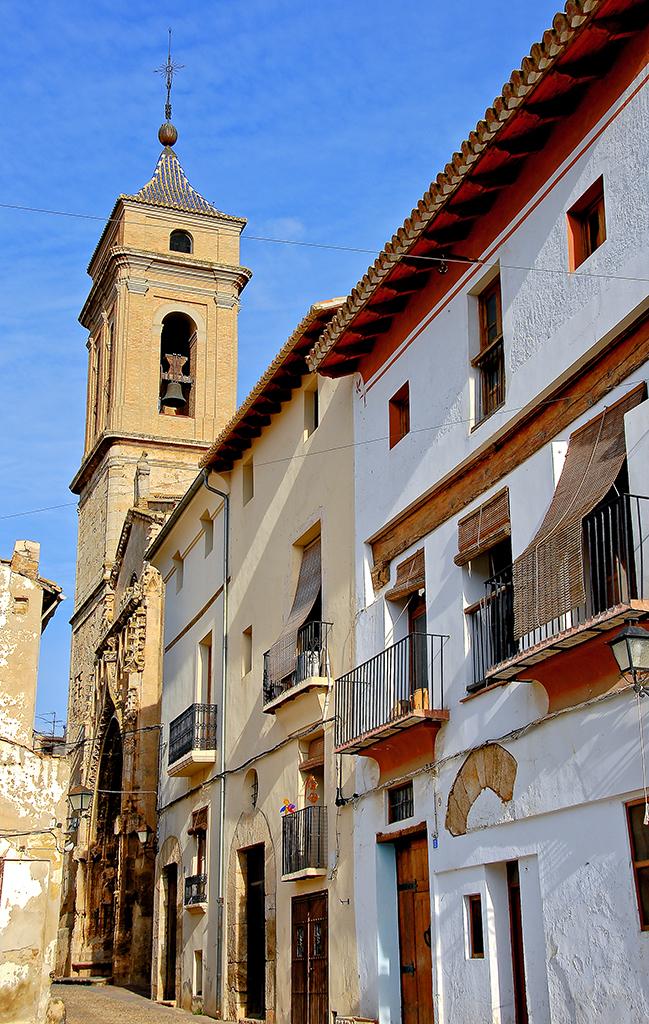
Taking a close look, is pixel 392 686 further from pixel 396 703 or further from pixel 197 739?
pixel 197 739

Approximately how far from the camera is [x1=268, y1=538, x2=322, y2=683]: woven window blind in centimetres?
1730

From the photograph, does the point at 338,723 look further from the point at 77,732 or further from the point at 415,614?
the point at 77,732

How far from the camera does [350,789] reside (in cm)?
1523

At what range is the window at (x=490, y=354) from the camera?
12.7 meters

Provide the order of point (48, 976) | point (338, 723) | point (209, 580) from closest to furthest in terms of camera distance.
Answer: point (338, 723), point (48, 976), point (209, 580)

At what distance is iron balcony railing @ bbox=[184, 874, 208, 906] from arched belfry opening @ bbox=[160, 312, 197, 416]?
21.8 metres

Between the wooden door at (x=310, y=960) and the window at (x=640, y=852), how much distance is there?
6800mm

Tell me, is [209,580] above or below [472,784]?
above

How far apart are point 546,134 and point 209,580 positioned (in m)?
13.0

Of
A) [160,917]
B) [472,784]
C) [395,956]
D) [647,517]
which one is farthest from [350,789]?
[160,917]

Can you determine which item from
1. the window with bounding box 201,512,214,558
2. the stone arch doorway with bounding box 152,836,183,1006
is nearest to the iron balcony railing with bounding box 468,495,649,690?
the window with bounding box 201,512,214,558

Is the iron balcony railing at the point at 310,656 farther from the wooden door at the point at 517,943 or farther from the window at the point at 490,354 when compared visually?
the wooden door at the point at 517,943

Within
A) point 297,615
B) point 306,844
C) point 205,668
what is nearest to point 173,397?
point 205,668

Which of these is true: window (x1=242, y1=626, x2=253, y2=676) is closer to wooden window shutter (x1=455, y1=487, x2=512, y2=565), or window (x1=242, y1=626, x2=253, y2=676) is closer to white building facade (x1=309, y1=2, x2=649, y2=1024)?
white building facade (x1=309, y1=2, x2=649, y2=1024)
